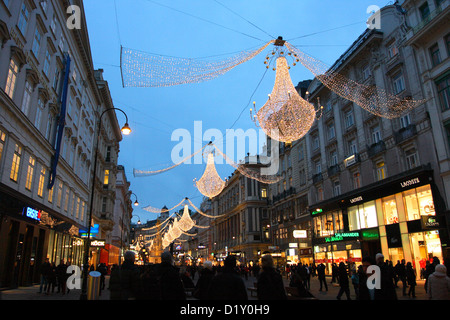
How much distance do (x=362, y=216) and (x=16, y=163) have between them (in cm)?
2811

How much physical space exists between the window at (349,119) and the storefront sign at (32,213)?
28.5 meters

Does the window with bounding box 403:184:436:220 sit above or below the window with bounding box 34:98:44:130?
below

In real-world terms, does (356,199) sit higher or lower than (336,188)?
lower

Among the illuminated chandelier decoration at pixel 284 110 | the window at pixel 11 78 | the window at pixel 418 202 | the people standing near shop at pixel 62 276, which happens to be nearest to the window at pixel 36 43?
the window at pixel 11 78

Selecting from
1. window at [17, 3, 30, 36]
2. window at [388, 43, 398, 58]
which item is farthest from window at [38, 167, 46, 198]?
window at [388, 43, 398, 58]

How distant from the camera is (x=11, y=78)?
52.7 feet

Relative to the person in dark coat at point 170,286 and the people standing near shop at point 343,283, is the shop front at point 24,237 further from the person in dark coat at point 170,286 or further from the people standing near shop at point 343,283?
the people standing near shop at point 343,283

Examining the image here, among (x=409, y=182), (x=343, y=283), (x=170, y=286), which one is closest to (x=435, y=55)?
(x=409, y=182)

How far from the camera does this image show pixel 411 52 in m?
25.5

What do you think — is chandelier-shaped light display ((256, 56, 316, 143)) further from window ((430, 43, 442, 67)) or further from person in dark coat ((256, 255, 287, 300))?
window ((430, 43, 442, 67))

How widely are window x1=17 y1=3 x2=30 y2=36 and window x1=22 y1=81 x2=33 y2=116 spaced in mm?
2735

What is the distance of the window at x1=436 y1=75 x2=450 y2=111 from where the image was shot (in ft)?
72.7

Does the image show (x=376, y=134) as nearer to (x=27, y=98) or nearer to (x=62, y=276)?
(x=62, y=276)

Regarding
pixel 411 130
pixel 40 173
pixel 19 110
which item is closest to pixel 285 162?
pixel 411 130
